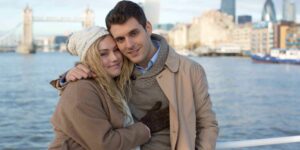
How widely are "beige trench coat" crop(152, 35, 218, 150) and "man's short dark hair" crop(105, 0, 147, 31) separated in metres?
0.20

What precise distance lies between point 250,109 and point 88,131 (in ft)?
35.1

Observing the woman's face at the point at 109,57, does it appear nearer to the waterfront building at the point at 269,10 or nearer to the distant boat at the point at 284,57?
the distant boat at the point at 284,57

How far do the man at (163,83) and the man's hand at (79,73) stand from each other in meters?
0.15

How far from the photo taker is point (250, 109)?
11.5m

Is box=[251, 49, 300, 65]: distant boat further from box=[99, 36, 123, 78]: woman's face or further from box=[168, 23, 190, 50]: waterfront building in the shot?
box=[168, 23, 190, 50]: waterfront building

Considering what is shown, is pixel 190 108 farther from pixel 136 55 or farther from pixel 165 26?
pixel 165 26

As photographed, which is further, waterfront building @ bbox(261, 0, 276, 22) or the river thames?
waterfront building @ bbox(261, 0, 276, 22)

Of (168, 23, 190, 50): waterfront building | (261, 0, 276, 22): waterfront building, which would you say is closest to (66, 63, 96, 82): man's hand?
(168, 23, 190, 50): waterfront building

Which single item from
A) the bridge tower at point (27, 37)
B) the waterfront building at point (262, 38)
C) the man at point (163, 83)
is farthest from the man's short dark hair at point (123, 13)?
the bridge tower at point (27, 37)

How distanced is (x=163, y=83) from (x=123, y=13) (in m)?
0.27

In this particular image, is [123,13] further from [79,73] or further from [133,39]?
[79,73]

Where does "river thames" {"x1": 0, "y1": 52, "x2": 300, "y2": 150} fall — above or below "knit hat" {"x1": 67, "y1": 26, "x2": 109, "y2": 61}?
below

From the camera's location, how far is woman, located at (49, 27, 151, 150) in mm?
1240

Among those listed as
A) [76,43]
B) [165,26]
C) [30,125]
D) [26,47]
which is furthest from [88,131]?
[165,26]
